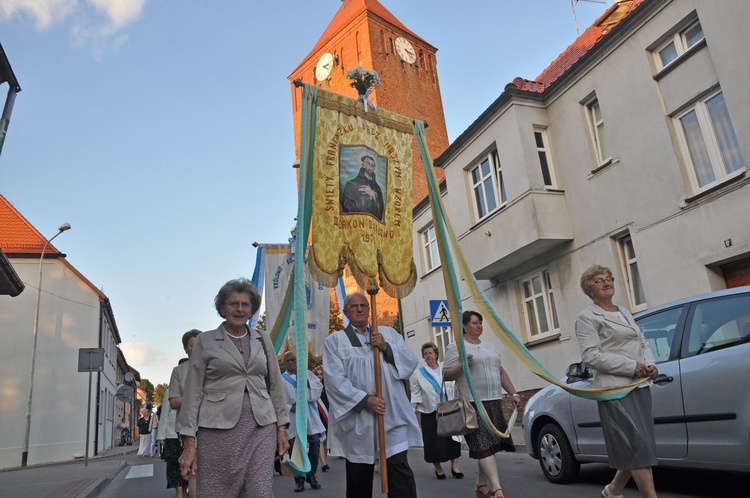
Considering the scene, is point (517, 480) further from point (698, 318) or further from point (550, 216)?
point (550, 216)

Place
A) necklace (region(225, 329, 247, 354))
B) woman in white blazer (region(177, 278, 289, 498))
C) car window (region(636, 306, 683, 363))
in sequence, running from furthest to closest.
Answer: car window (region(636, 306, 683, 363)) → necklace (region(225, 329, 247, 354)) → woman in white blazer (region(177, 278, 289, 498))

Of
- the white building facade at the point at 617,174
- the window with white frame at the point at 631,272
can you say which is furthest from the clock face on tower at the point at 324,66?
the window with white frame at the point at 631,272

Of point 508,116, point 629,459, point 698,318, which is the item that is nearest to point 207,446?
point 629,459

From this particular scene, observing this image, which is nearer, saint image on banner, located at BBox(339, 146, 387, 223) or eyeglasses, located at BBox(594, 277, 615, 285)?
eyeglasses, located at BBox(594, 277, 615, 285)

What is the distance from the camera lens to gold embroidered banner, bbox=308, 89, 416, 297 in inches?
214

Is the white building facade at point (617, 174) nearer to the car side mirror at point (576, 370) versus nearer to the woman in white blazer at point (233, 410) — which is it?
the car side mirror at point (576, 370)

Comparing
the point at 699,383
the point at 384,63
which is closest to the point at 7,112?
the point at 699,383

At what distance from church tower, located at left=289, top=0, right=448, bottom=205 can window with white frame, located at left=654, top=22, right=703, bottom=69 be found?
2964 cm

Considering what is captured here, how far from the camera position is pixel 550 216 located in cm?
1488

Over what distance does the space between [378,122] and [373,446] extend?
3183 mm

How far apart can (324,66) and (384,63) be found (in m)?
5.16

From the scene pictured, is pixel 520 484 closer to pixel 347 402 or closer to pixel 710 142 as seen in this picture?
pixel 347 402

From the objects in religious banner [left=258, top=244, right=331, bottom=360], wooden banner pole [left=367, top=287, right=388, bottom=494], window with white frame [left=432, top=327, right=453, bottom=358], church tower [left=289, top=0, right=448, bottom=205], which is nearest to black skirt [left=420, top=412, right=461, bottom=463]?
wooden banner pole [left=367, top=287, right=388, bottom=494]

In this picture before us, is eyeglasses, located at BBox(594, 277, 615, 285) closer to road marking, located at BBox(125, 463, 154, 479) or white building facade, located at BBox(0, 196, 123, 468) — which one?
road marking, located at BBox(125, 463, 154, 479)
